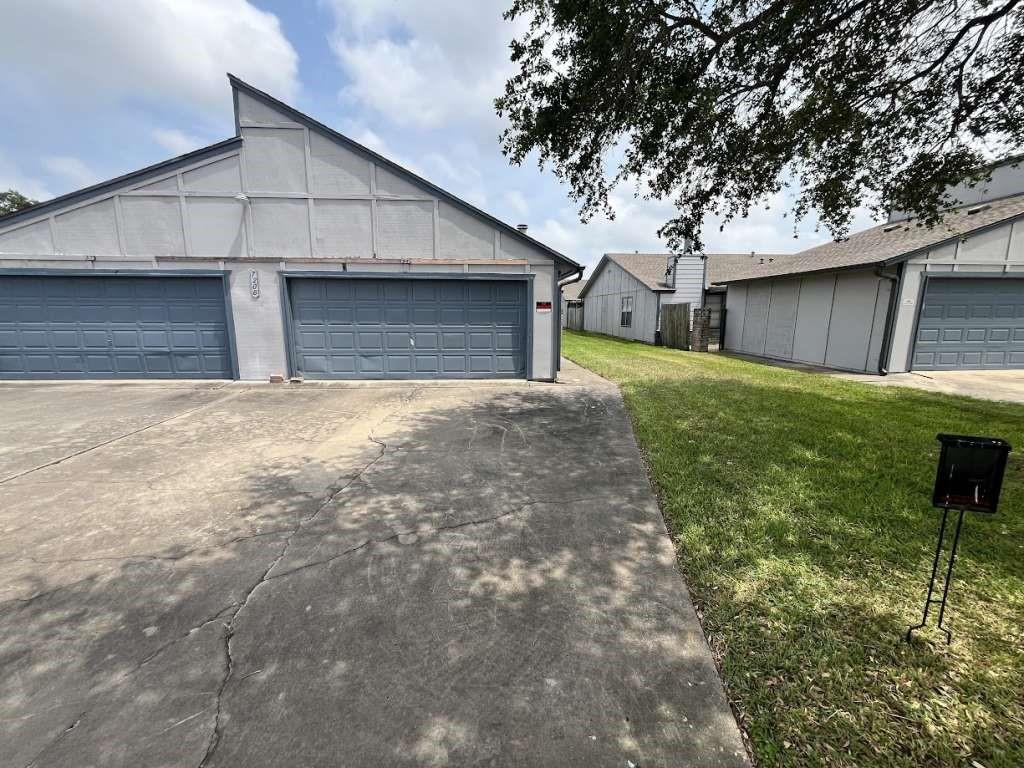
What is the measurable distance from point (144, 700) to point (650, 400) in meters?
8.01

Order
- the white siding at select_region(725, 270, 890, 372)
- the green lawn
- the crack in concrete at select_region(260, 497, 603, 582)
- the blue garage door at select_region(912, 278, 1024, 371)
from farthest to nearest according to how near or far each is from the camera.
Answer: the white siding at select_region(725, 270, 890, 372) < the blue garage door at select_region(912, 278, 1024, 371) < the crack in concrete at select_region(260, 497, 603, 582) < the green lawn

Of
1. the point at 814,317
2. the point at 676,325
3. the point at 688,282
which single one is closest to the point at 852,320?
the point at 814,317

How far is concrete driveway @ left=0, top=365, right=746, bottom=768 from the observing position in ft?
6.58

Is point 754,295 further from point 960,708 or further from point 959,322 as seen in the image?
point 960,708

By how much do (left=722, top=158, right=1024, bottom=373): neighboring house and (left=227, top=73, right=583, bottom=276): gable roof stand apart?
8967mm

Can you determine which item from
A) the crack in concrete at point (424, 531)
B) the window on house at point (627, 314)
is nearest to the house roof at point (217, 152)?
the crack in concrete at point (424, 531)

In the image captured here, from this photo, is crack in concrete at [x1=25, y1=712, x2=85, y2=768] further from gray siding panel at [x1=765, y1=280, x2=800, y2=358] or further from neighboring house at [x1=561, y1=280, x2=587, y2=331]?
neighboring house at [x1=561, y1=280, x2=587, y2=331]

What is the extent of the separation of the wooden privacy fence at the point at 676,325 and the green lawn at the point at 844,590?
13.2m

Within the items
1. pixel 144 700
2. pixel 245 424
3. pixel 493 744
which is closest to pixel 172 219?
pixel 245 424

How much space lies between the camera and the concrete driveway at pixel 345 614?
6.58ft

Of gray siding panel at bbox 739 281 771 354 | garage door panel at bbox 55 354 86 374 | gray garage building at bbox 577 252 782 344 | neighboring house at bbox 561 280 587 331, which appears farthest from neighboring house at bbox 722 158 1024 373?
neighboring house at bbox 561 280 587 331

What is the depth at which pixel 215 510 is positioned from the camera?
13.6 feet

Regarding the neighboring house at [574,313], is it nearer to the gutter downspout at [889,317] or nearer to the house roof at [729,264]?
the house roof at [729,264]

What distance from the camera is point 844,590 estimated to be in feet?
9.67
